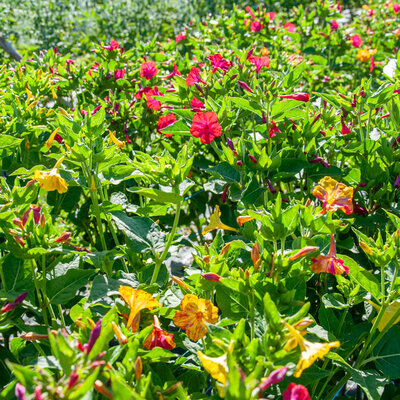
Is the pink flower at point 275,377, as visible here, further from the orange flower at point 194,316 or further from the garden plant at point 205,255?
the orange flower at point 194,316

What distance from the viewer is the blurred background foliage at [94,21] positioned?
23.2 feet

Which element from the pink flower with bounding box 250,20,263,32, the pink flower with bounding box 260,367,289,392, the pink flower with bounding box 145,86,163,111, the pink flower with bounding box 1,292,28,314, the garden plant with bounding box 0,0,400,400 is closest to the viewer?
the pink flower with bounding box 260,367,289,392

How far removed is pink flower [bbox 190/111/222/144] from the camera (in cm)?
160

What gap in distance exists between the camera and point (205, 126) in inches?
63.8

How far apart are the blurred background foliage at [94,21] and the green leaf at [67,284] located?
574 cm

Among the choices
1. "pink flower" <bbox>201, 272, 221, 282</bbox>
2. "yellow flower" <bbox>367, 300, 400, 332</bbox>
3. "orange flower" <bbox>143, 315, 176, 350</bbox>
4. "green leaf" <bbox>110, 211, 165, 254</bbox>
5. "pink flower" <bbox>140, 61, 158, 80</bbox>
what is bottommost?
"yellow flower" <bbox>367, 300, 400, 332</bbox>

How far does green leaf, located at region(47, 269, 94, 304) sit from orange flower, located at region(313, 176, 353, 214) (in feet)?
2.29

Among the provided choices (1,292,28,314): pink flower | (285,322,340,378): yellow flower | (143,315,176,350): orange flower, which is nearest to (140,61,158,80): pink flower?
(1,292,28,314): pink flower

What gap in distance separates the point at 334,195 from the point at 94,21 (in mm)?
7210

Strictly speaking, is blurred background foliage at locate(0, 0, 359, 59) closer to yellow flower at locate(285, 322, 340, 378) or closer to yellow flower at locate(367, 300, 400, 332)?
yellow flower at locate(367, 300, 400, 332)

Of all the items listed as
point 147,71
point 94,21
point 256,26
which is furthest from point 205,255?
point 94,21

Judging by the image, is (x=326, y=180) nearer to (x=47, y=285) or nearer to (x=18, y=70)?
(x=47, y=285)

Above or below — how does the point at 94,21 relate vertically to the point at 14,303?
below

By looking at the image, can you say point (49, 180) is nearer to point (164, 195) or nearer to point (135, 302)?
point (164, 195)
